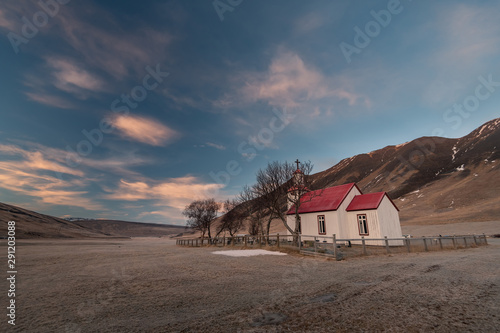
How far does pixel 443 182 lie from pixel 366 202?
108 metres

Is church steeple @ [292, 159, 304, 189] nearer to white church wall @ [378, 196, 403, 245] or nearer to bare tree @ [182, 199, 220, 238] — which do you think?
white church wall @ [378, 196, 403, 245]

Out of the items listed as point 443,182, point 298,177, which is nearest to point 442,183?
point 443,182

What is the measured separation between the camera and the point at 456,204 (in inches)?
2948

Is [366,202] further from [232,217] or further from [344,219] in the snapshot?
[232,217]

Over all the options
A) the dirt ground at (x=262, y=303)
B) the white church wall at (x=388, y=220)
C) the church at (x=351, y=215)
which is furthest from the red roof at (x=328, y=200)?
the dirt ground at (x=262, y=303)

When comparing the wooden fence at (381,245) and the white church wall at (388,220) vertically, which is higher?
the white church wall at (388,220)

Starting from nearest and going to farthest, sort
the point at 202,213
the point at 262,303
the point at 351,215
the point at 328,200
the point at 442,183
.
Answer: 1. the point at 262,303
2. the point at 351,215
3. the point at 328,200
4. the point at 202,213
5. the point at 442,183

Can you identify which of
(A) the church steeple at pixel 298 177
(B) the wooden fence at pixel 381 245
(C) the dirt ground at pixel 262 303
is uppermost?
(A) the church steeple at pixel 298 177

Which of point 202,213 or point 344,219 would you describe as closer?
point 344,219

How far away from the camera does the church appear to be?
26359mm

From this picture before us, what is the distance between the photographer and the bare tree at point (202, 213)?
51281mm

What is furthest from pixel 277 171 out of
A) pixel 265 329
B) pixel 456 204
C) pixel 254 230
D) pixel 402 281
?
pixel 456 204

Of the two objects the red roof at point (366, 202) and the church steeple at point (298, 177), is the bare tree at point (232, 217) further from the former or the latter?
the red roof at point (366, 202)

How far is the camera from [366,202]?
27.6 m
